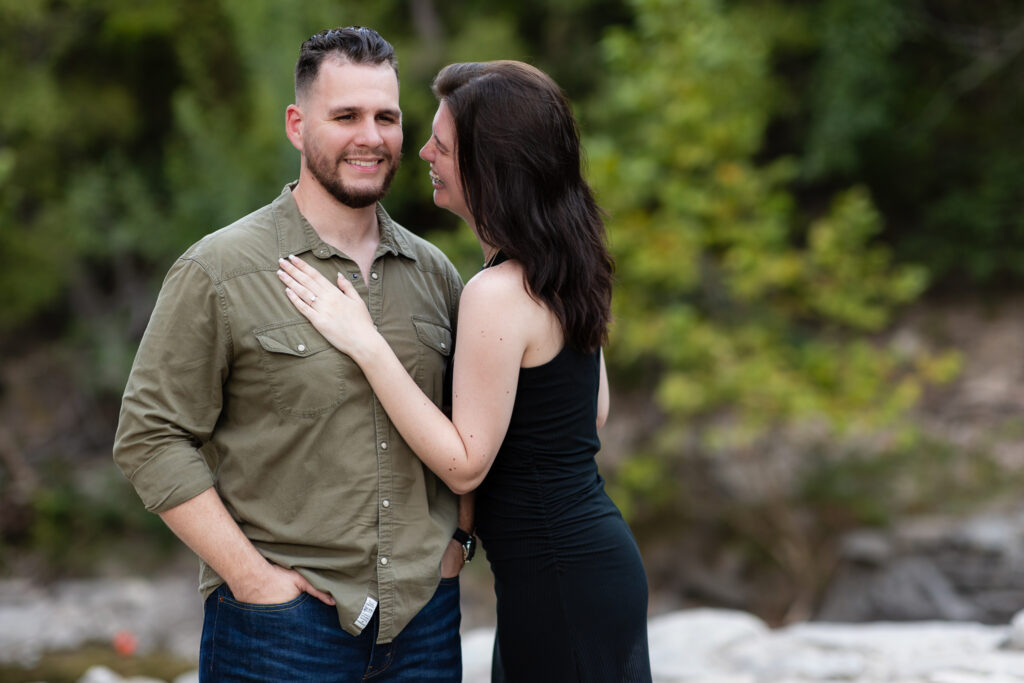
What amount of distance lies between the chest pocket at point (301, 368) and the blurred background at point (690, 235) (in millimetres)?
4572

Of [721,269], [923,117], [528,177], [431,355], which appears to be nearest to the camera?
[528,177]

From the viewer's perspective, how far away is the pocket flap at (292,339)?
1813mm

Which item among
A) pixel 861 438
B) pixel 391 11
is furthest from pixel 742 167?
pixel 391 11

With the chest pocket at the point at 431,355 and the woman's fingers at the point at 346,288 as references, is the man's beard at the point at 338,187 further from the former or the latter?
the chest pocket at the point at 431,355

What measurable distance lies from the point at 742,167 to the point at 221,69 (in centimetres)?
568

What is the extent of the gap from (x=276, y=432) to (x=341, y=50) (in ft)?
2.39

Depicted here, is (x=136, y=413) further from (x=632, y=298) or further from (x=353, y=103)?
(x=632, y=298)

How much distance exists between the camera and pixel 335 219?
197cm

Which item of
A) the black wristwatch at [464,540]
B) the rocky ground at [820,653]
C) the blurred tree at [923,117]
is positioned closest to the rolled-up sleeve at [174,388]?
the black wristwatch at [464,540]

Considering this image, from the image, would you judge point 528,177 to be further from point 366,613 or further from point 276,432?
point 366,613

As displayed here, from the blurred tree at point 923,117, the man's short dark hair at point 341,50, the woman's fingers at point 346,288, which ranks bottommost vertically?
the woman's fingers at point 346,288

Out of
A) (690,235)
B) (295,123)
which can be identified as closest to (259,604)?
(295,123)

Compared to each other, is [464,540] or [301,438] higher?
[301,438]

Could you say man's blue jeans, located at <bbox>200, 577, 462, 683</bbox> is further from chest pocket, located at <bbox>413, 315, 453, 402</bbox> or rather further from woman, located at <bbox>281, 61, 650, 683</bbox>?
chest pocket, located at <bbox>413, 315, 453, 402</bbox>
